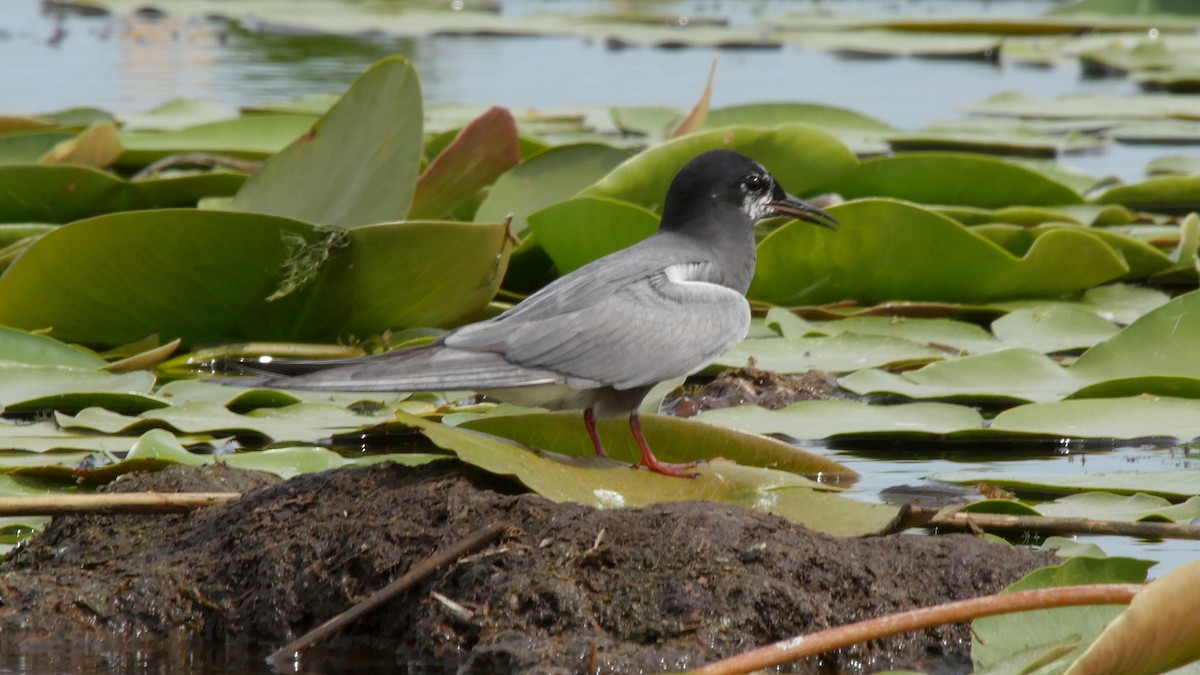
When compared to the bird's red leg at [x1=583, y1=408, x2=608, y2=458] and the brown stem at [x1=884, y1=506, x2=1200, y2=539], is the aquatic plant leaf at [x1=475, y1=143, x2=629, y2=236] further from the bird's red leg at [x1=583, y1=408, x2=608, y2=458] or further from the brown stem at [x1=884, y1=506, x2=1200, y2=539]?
the brown stem at [x1=884, y1=506, x2=1200, y2=539]

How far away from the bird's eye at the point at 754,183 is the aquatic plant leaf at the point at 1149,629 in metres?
2.58

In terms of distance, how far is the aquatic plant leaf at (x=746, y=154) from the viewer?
19.0 feet

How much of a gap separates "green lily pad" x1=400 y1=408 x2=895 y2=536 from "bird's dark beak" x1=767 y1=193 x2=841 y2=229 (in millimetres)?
1407

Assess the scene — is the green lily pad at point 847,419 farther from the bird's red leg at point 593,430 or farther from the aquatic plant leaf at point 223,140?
the aquatic plant leaf at point 223,140

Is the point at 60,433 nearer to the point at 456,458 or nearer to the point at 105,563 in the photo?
the point at 105,563

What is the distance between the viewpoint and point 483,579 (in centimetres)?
304

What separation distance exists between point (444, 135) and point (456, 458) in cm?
366

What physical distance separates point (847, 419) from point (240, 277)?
6.33 feet

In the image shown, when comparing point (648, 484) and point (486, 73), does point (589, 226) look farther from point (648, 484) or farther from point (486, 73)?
point (486, 73)

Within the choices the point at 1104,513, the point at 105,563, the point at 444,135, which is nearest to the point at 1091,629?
the point at 1104,513

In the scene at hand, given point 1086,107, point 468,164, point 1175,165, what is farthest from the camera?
point 1086,107

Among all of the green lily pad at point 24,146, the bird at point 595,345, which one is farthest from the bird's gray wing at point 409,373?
the green lily pad at point 24,146

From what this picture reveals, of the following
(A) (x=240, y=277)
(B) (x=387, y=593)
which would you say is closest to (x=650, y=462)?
(B) (x=387, y=593)

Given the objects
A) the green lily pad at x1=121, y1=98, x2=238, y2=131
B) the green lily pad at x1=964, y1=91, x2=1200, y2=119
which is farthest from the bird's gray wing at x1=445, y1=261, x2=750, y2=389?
the green lily pad at x1=964, y1=91, x2=1200, y2=119
